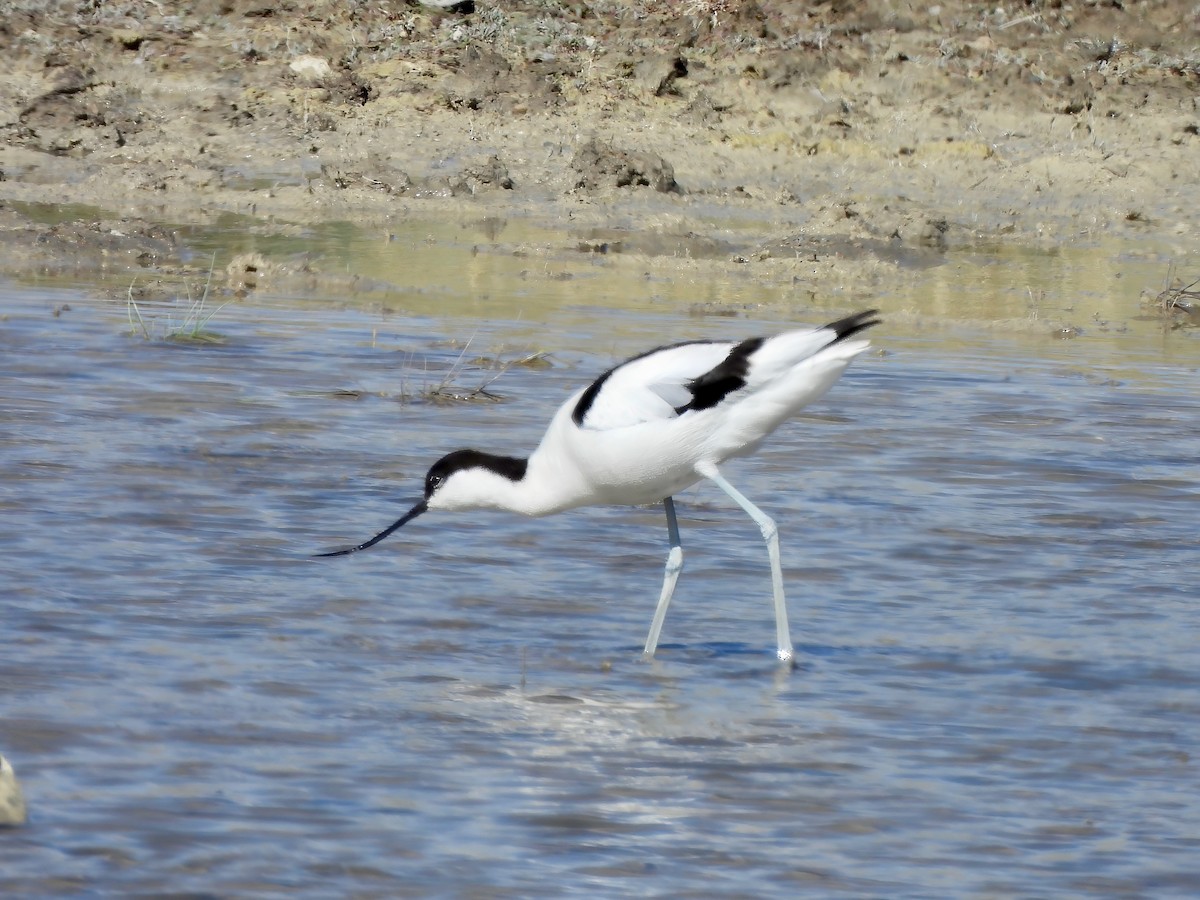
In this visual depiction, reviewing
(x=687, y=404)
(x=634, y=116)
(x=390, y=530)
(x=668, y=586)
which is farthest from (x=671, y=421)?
(x=634, y=116)

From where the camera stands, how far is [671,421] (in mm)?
5246

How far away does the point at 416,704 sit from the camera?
4.72 m

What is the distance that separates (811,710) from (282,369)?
192 inches

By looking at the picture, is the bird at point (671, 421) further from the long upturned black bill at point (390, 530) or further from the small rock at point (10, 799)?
the small rock at point (10, 799)

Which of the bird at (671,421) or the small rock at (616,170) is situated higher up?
the small rock at (616,170)

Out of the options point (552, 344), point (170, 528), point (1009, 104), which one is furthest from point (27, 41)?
point (170, 528)

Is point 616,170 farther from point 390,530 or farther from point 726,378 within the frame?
point 726,378

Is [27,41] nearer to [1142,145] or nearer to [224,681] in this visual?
[1142,145]

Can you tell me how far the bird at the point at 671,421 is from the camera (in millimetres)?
5227

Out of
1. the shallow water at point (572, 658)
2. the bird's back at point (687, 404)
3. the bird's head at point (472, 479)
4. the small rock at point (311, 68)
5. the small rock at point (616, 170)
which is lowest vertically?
the shallow water at point (572, 658)

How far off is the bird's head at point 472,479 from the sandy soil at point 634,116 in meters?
8.38

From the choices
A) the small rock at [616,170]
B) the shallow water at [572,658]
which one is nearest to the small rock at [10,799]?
the shallow water at [572,658]

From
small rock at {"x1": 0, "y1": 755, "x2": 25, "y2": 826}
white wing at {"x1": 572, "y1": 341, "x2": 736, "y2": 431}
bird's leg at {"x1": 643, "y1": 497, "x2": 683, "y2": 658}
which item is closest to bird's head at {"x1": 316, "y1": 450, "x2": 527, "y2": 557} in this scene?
white wing at {"x1": 572, "y1": 341, "x2": 736, "y2": 431}

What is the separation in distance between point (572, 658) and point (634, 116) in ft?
40.0
